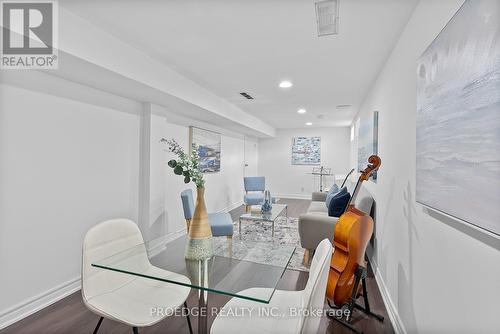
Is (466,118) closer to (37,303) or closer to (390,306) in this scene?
(390,306)

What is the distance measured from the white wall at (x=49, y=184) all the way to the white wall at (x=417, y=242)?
111 inches

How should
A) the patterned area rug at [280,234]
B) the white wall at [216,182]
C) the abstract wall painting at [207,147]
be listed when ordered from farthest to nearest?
the abstract wall painting at [207,147] → the white wall at [216,182] → the patterned area rug at [280,234]

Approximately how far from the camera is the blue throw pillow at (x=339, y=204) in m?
3.07

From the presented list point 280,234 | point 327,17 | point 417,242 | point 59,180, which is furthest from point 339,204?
point 59,180

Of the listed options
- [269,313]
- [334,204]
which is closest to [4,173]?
[269,313]

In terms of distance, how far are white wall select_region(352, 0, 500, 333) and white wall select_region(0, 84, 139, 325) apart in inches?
111

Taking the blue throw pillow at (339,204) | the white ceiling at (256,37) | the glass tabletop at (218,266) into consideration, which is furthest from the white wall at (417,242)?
the glass tabletop at (218,266)

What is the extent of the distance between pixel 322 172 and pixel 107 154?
592cm

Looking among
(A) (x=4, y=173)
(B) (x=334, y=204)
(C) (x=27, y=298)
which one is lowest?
(C) (x=27, y=298)

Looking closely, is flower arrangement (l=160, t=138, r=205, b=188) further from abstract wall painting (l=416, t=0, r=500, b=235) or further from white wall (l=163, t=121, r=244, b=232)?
white wall (l=163, t=121, r=244, b=232)

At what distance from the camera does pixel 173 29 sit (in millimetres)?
1875

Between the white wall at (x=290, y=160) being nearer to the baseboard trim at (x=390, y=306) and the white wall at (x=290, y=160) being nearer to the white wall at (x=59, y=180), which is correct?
the baseboard trim at (x=390, y=306)

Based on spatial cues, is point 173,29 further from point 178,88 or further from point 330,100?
point 330,100

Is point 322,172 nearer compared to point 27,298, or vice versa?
point 27,298
